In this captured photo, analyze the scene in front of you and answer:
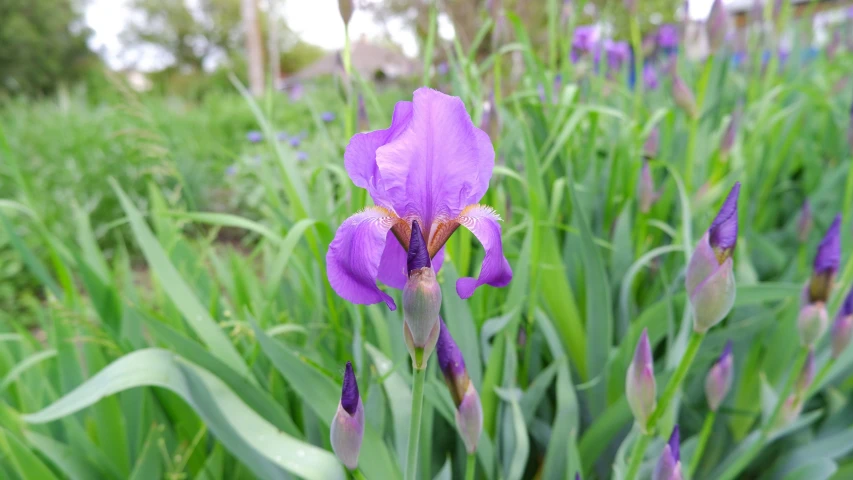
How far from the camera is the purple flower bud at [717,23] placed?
125cm

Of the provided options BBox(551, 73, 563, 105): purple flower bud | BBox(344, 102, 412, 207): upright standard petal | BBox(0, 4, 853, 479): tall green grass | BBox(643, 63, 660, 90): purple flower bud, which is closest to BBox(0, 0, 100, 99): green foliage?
BBox(643, 63, 660, 90): purple flower bud

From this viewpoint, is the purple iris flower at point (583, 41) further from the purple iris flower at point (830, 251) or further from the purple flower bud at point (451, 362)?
the purple flower bud at point (451, 362)

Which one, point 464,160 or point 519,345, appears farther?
point 519,345

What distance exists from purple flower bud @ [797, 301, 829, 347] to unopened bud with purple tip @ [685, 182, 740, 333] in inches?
11.8

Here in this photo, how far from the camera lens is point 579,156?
152 centimetres

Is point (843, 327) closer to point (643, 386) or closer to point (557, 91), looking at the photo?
point (643, 386)

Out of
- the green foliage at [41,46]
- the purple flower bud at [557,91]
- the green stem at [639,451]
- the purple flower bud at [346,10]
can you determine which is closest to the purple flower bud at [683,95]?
the purple flower bud at [557,91]

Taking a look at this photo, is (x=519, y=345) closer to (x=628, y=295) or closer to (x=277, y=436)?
(x=628, y=295)

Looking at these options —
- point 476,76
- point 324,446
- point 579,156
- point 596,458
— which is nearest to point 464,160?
point 324,446

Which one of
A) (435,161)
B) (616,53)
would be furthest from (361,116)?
(616,53)

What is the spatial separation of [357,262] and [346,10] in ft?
2.00

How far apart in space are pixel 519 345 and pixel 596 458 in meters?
0.23

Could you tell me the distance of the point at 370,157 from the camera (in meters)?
0.48

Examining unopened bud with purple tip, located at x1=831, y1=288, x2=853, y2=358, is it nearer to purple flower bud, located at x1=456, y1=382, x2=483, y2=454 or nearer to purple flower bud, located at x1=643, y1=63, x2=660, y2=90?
purple flower bud, located at x1=456, y1=382, x2=483, y2=454
